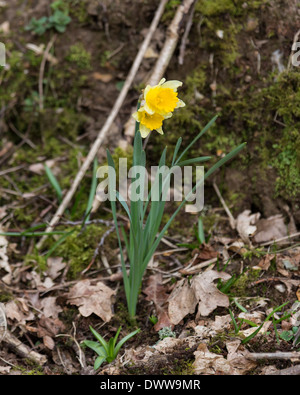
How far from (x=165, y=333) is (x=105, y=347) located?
298 millimetres

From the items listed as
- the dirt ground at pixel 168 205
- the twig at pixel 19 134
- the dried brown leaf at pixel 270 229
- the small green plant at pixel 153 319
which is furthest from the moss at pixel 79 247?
the twig at pixel 19 134

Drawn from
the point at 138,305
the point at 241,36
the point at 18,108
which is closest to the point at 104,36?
the point at 18,108

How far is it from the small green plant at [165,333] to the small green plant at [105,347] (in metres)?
0.11

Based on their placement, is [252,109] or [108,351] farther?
[252,109]

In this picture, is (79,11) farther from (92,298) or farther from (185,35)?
(92,298)

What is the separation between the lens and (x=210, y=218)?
266 centimetres

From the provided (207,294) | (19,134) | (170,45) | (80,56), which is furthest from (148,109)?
(19,134)

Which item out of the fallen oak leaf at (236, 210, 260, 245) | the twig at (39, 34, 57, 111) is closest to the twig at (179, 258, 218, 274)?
Result: the fallen oak leaf at (236, 210, 260, 245)

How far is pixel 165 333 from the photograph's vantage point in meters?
1.98

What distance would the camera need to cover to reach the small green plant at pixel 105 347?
1912 mm

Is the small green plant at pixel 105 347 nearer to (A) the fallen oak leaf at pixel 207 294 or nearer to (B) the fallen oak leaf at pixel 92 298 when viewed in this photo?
(B) the fallen oak leaf at pixel 92 298

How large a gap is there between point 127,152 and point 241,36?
→ 110cm
